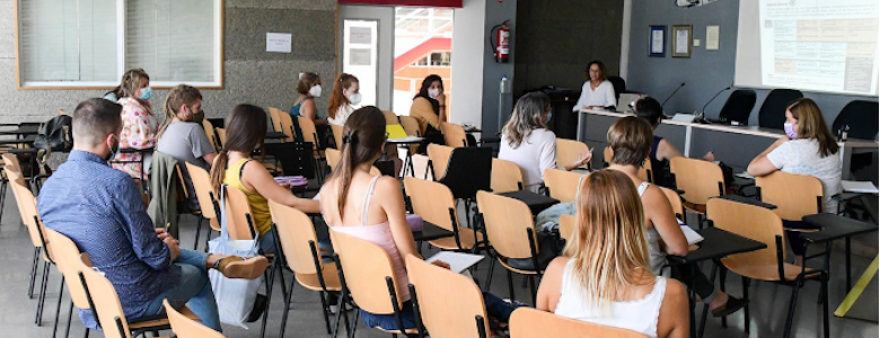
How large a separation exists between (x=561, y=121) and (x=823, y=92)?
381 centimetres

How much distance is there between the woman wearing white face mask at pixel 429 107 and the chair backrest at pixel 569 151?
2.31 m

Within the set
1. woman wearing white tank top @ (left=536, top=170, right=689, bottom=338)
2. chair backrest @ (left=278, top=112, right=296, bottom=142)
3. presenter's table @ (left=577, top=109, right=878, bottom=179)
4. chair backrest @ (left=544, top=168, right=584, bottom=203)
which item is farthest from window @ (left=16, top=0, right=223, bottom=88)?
woman wearing white tank top @ (left=536, top=170, right=689, bottom=338)

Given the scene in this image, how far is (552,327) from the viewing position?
7.13ft

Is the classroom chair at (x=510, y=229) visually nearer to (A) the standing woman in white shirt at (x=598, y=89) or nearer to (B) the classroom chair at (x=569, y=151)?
(B) the classroom chair at (x=569, y=151)

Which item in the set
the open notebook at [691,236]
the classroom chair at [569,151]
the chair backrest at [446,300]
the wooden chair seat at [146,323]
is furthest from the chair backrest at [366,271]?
the classroom chair at [569,151]

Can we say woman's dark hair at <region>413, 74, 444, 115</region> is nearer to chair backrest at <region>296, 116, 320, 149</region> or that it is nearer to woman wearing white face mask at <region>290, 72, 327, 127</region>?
woman wearing white face mask at <region>290, 72, 327, 127</region>

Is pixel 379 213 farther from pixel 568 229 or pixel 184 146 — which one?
pixel 184 146

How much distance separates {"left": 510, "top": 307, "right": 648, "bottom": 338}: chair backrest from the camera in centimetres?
204

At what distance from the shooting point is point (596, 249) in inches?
93.7

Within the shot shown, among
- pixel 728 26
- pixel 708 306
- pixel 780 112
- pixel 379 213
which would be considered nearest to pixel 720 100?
pixel 728 26

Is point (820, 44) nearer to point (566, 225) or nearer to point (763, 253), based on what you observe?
point (763, 253)

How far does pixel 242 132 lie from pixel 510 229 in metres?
1.46

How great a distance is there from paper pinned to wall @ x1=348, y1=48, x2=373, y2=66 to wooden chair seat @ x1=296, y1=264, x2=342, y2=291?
7.89m

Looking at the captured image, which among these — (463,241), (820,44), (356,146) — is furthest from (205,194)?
(820,44)
